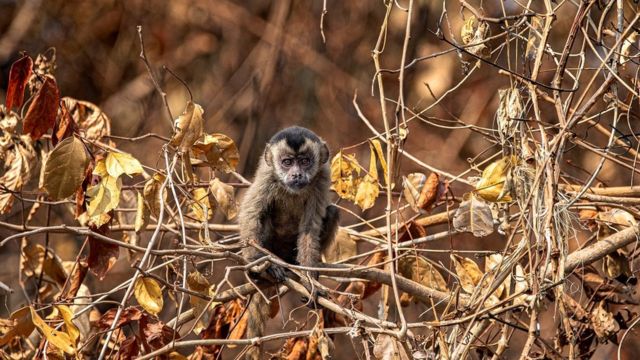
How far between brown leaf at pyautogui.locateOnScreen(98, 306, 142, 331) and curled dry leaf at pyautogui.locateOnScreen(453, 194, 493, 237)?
1592 millimetres

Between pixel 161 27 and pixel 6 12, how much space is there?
1662 mm

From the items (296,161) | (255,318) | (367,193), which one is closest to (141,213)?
(255,318)

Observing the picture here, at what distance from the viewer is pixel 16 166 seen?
493 centimetres

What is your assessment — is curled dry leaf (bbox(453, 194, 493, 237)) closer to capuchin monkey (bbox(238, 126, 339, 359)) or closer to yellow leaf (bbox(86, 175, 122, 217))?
capuchin monkey (bbox(238, 126, 339, 359))

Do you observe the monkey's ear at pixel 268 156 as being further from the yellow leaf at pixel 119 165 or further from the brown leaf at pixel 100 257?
the yellow leaf at pixel 119 165

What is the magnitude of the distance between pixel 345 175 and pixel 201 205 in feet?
3.58

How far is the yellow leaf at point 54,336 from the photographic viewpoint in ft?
12.3

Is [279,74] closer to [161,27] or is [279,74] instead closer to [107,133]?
[161,27]

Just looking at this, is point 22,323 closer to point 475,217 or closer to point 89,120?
point 89,120

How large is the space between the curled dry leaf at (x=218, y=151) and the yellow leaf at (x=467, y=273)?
4.18 ft

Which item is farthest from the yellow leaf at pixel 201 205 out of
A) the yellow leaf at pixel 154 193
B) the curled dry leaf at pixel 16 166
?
the curled dry leaf at pixel 16 166

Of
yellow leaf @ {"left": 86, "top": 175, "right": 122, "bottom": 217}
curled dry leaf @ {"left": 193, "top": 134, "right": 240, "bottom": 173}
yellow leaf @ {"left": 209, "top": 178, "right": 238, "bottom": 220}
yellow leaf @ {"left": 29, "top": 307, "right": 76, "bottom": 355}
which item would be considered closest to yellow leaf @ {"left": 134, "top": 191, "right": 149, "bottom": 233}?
yellow leaf @ {"left": 86, "top": 175, "right": 122, "bottom": 217}

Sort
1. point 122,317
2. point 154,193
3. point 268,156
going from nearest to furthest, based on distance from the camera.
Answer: point 122,317
point 154,193
point 268,156

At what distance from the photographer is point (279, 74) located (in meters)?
10.5
